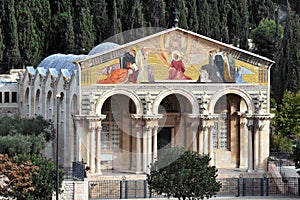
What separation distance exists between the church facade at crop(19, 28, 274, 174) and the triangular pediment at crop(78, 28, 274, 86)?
0.18 ft

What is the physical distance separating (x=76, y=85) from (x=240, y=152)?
1092cm

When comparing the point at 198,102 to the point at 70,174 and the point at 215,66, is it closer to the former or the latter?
the point at 215,66

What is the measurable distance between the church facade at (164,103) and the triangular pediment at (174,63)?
55 millimetres

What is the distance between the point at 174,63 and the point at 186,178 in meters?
12.0

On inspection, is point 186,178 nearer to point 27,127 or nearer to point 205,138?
point 205,138

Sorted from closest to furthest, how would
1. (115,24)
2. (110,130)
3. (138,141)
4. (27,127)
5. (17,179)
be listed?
(17,179) → (138,141) → (110,130) → (27,127) → (115,24)

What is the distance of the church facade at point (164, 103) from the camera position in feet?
160

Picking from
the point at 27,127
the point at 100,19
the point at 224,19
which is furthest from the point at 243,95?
the point at 224,19

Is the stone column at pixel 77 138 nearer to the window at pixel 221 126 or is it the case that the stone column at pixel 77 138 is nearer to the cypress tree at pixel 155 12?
the window at pixel 221 126

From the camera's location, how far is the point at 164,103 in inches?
2098

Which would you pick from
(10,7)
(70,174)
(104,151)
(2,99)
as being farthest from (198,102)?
(10,7)

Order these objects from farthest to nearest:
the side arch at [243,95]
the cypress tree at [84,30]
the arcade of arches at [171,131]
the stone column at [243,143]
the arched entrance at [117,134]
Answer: the cypress tree at [84,30], the stone column at [243,143], the arched entrance at [117,134], the side arch at [243,95], the arcade of arches at [171,131]

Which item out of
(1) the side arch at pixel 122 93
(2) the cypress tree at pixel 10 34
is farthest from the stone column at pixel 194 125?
(2) the cypress tree at pixel 10 34

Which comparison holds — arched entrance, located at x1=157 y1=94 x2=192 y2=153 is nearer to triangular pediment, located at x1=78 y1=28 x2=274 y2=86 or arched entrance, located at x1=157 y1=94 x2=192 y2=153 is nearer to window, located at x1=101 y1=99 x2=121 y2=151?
window, located at x1=101 y1=99 x2=121 y2=151
